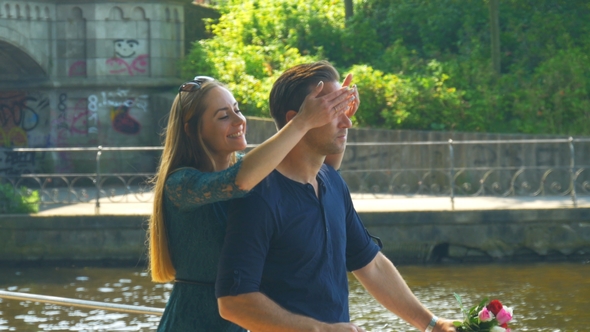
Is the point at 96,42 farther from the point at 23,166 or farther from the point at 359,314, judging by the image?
the point at 359,314

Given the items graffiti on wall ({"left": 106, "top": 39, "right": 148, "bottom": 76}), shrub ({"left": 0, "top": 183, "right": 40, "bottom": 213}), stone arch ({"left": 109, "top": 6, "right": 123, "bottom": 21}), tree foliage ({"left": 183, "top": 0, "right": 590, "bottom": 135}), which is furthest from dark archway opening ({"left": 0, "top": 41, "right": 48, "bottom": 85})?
shrub ({"left": 0, "top": 183, "right": 40, "bottom": 213})

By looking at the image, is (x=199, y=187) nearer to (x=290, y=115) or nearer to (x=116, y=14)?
(x=290, y=115)

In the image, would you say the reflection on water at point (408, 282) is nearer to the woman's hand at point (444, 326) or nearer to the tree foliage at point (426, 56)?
the tree foliage at point (426, 56)

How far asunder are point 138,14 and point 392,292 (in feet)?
56.4

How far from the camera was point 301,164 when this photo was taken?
2693 mm

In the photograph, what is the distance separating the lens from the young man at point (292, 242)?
2543mm

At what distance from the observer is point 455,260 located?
12844 mm

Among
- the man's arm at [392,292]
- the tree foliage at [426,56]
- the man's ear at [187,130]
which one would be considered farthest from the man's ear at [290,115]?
the tree foliage at [426,56]

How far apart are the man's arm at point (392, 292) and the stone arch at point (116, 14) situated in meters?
17.1

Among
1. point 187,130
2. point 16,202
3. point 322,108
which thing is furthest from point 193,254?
point 16,202

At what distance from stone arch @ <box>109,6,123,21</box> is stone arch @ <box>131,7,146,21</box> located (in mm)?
236

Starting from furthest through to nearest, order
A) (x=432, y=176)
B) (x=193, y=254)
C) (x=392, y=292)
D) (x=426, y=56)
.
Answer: (x=426, y=56) < (x=432, y=176) < (x=392, y=292) < (x=193, y=254)

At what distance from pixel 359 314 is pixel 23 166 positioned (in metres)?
11.4

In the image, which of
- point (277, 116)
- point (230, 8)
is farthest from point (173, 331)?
point (230, 8)
